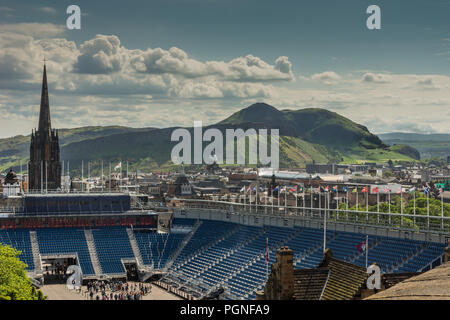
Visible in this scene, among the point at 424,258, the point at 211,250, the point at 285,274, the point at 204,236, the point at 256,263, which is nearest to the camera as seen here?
the point at 285,274

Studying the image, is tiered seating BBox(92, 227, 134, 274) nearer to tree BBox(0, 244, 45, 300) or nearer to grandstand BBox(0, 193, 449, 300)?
grandstand BBox(0, 193, 449, 300)

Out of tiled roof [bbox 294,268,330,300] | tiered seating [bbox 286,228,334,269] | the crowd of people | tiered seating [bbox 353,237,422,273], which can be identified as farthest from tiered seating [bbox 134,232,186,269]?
tiled roof [bbox 294,268,330,300]

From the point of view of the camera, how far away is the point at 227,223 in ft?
335

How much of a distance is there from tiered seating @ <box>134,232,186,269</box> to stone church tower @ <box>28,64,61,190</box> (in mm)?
76361

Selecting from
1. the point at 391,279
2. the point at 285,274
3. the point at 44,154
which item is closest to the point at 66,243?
the point at 391,279

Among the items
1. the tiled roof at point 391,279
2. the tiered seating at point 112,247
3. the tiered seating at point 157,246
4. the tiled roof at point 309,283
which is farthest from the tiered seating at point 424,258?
the tiered seating at point 112,247

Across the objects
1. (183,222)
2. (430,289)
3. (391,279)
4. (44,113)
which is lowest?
(183,222)

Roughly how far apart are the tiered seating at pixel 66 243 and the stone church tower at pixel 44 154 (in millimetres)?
73534

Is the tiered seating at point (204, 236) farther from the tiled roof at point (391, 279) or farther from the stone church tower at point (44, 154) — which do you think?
the stone church tower at point (44, 154)

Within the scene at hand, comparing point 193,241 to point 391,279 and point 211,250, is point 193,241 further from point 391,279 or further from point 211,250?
point 391,279

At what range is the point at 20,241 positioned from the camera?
99.1 m

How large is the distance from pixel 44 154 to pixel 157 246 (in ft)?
290

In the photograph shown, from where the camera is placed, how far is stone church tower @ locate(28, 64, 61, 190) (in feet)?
587
